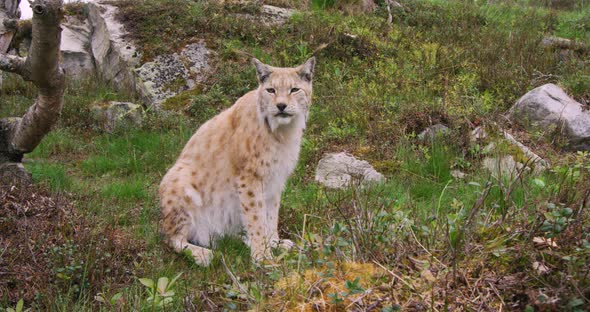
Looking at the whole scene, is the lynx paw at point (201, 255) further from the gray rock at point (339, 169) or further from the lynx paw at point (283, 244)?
the gray rock at point (339, 169)

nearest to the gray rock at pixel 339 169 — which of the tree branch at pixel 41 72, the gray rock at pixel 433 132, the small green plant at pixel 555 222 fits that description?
the gray rock at pixel 433 132

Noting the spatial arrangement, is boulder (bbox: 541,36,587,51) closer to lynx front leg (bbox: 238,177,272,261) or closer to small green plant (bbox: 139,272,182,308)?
lynx front leg (bbox: 238,177,272,261)

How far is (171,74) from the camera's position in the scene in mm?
10508

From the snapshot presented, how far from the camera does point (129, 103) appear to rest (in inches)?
377

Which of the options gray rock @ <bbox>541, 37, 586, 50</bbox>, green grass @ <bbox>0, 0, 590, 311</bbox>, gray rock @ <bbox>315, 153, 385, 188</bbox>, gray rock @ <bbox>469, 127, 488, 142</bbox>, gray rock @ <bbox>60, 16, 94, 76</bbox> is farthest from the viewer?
gray rock @ <bbox>541, 37, 586, 50</bbox>

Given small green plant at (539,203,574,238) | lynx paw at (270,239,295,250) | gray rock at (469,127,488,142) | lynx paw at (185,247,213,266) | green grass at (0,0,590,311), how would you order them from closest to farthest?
small green plant at (539,203,574,238) → green grass at (0,0,590,311) → lynx paw at (270,239,295,250) → lynx paw at (185,247,213,266) → gray rock at (469,127,488,142)

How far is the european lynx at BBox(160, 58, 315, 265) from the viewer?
5.86 m

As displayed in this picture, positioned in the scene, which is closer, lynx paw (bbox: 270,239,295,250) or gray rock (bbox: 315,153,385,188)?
lynx paw (bbox: 270,239,295,250)

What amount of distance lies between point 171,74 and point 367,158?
173 inches

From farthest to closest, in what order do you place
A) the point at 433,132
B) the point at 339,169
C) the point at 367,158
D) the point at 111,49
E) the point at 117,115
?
1. the point at 111,49
2. the point at 117,115
3. the point at 433,132
4. the point at 367,158
5. the point at 339,169

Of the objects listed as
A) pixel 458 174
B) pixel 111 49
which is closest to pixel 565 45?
pixel 458 174

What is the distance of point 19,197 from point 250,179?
7.34ft

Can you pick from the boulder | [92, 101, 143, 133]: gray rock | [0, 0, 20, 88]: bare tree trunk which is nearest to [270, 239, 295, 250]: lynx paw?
[0, 0, 20, 88]: bare tree trunk

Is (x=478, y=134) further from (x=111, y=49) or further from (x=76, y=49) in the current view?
(x=76, y=49)
